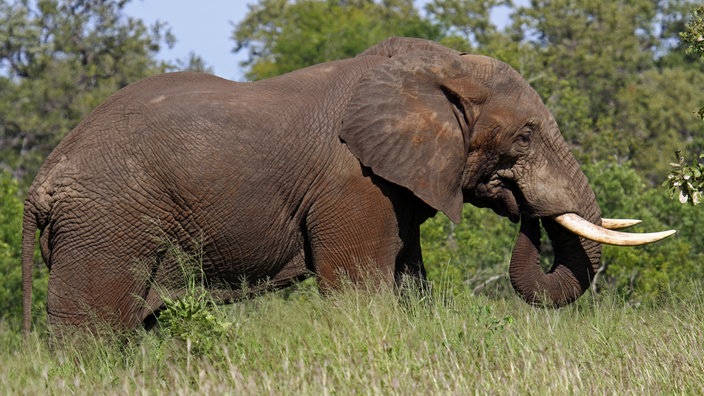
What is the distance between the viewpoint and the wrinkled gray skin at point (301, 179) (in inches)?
328

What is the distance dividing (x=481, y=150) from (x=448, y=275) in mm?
5368

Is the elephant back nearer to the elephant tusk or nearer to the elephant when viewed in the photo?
the elephant

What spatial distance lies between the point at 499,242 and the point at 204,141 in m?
8.33

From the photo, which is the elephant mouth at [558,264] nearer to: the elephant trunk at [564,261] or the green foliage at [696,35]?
the elephant trunk at [564,261]

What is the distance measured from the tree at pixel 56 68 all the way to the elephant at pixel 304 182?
16650 mm

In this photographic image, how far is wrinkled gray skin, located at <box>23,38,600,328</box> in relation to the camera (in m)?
8.34

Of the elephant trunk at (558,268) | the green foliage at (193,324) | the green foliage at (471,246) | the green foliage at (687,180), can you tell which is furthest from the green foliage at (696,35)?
the green foliage at (471,246)

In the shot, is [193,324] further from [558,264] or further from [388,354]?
[558,264]

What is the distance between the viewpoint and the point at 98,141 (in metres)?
8.37

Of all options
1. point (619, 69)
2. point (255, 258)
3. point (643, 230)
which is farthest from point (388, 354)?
point (619, 69)

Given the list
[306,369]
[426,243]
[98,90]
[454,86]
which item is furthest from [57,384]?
[98,90]

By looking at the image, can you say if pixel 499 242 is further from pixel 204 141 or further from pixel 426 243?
pixel 204 141

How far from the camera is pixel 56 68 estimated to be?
93.1ft

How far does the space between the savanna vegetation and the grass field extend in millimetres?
18
